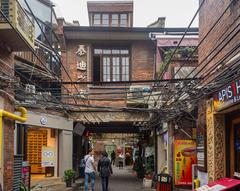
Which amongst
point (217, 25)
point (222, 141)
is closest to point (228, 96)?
point (222, 141)

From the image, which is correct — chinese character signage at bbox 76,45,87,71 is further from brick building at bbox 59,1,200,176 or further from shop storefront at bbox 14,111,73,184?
shop storefront at bbox 14,111,73,184

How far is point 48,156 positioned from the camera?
2328cm

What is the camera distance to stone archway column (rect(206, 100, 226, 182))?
10844 mm

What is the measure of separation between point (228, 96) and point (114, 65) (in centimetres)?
1657

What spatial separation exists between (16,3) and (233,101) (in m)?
5.00

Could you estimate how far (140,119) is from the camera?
24.5 meters

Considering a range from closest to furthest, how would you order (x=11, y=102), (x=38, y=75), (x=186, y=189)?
A: (x=11, y=102)
(x=186, y=189)
(x=38, y=75)

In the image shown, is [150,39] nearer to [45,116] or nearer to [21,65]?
[45,116]

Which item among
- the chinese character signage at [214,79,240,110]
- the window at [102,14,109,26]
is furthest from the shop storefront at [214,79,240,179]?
the window at [102,14,109,26]

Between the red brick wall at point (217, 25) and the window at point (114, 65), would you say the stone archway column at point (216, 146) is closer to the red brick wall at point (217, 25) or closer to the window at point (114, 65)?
the red brick wall at point (217, 25)

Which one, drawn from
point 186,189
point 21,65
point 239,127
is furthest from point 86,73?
point 239,127

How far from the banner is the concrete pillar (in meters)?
0.45

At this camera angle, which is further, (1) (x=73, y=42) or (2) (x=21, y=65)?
(1) (x=73, y=42)

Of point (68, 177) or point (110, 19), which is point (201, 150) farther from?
point (110, 19)
